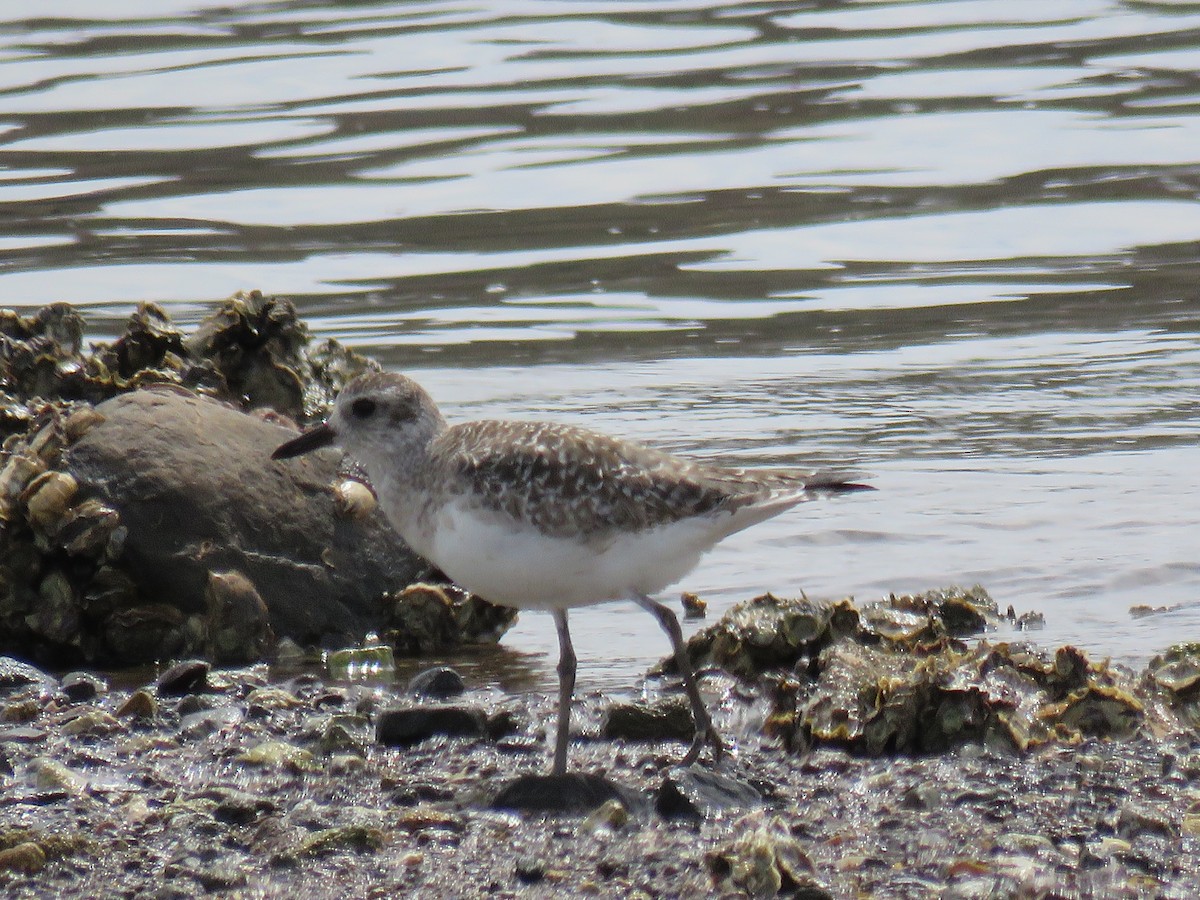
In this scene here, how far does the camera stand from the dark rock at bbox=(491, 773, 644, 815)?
18.2ft

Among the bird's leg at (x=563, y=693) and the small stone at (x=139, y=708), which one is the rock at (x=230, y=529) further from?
the bird's leg at (x=563, y=693)

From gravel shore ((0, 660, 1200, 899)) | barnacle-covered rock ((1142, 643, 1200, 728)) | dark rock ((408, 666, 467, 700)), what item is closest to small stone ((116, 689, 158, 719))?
gravel shore ((0, 660, 1200, 899))

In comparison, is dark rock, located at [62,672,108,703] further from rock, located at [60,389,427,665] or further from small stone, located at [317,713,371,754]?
small stone, located at [317,713,371,754]

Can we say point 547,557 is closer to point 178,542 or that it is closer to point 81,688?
point 81,688

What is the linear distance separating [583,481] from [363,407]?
101 cm

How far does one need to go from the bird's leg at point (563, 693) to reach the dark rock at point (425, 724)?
1.08 feet

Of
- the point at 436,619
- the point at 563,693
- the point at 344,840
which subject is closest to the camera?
the point at 344,840

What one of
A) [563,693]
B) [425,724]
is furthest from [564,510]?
[425,724]

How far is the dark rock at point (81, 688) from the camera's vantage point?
676 cm

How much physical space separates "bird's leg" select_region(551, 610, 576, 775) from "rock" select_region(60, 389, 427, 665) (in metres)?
1.71

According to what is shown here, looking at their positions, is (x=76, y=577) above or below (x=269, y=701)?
above

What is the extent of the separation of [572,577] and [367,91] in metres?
13.6

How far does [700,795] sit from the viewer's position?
557 centimetres

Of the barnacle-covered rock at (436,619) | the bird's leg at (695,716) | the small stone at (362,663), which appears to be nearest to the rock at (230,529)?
the barnacle-covered rock at (436,619)
